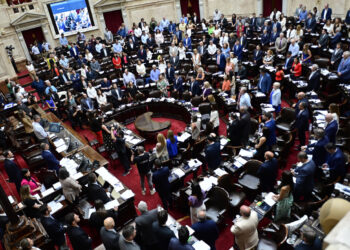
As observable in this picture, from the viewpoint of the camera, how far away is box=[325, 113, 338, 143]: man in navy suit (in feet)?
22.5

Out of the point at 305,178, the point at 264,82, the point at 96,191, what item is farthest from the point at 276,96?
the point at 96,191

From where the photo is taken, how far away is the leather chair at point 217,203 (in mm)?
6004

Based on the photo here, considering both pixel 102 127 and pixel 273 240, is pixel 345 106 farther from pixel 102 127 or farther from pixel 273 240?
pixel 102 127

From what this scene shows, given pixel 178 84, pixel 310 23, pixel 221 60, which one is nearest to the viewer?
pixel 178 84

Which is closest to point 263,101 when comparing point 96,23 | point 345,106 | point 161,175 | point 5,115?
point 345,106

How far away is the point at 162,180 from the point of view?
6.48 m

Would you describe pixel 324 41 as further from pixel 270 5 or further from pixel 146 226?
pixel 146 226

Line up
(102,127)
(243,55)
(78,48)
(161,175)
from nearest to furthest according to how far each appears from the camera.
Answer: (161,175) → (102,127) → (243,55) → (78,48)

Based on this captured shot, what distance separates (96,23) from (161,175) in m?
17.6

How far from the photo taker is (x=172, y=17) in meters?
23.3

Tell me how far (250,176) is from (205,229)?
240 centimetres

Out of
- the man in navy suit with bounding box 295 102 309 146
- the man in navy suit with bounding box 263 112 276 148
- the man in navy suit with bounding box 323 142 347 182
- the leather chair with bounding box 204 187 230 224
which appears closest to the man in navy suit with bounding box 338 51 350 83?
the man in navy suit with bounding box 295 102 309 146

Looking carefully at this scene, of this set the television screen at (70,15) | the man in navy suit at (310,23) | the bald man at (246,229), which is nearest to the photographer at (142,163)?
the bald man at (246,229)

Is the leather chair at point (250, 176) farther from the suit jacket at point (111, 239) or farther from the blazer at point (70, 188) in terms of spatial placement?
the blazer at point (70, 188)
